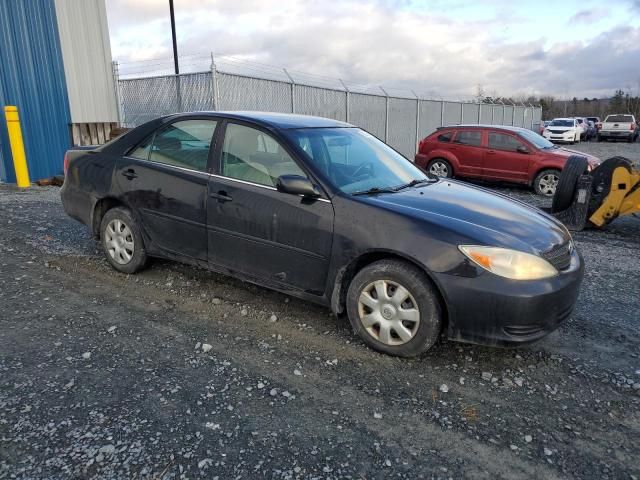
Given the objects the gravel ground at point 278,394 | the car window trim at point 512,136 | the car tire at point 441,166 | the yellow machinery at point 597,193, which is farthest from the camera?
the car tire at point 441,166

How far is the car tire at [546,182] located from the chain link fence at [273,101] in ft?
20.1

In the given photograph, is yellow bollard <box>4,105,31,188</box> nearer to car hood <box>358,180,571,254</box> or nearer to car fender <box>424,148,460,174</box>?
car hood <box>358,180,571,254</box>

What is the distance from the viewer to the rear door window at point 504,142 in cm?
1148

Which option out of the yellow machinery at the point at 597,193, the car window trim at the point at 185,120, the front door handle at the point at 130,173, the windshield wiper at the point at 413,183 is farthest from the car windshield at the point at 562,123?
the front door handle at the point at 130,173

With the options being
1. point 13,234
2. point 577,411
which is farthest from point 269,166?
point 13,234

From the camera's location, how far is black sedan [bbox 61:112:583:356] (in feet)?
10.2

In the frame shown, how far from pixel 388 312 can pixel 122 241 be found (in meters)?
2.84

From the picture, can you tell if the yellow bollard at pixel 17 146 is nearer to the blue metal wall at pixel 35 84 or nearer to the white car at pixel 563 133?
the blue metal wall at pixel 35 84

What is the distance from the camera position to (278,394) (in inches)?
117

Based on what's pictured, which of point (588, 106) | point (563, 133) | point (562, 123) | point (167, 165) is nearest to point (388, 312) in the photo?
point (167, 165)

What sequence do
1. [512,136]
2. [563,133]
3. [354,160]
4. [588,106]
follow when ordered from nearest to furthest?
[354,160] < [512,136] < [563,133] < [588,106]

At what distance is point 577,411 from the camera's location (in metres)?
2.88

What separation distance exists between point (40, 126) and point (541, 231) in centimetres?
1058

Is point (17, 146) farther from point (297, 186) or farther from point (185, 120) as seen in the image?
point (297, 186)
